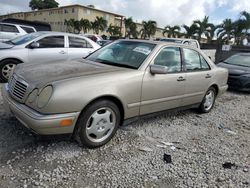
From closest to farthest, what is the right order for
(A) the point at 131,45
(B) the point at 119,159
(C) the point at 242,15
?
1. (B) the point at 119,159
2. (A) the point at 131,45
3. (C) the point at 242,15

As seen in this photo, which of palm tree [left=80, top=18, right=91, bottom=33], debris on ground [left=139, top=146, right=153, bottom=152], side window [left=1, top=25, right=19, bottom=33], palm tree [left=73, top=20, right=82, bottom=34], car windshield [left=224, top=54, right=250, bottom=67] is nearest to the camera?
debris on ground [left=139, top=146, right=153, bottom=152]

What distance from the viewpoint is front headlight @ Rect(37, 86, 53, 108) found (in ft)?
9.15

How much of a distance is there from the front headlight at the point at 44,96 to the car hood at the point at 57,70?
0.41 ft

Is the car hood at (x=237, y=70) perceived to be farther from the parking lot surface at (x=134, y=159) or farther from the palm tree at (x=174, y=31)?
the palm tree at (x=174, y=31)

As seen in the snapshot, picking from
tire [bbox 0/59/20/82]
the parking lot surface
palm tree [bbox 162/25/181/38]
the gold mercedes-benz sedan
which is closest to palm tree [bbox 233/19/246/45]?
palm tree [bbox 162/25/181/38]

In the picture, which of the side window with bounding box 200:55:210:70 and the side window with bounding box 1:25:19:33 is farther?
the side window with bounding box 1:25:19:33

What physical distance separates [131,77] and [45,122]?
1335mm

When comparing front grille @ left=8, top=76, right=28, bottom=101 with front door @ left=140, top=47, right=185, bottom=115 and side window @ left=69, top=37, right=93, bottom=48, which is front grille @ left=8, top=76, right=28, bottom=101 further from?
side window @ left=69, top=37, right=93, bottom=48

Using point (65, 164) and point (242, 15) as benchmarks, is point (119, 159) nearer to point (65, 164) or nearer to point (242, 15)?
point (65, 164)

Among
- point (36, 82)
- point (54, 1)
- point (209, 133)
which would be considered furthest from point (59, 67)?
point (54, 1)

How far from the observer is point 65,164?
2.94m

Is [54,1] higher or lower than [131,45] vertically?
higher

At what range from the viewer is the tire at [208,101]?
5218 mm

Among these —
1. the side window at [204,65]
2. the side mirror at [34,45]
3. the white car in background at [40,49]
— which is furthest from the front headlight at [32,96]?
the side mirror at [34,45]
